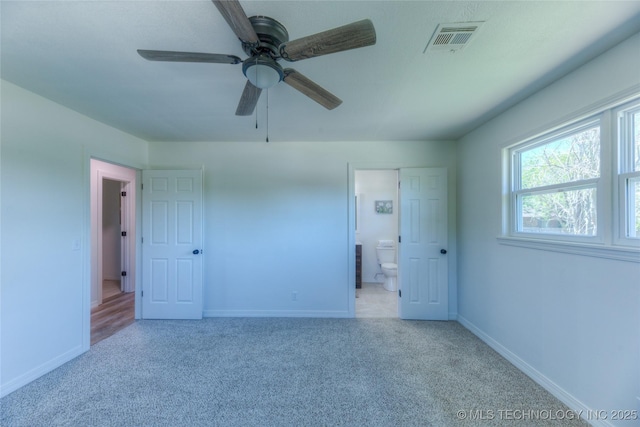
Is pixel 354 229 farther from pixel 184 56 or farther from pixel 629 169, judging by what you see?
pixel 184 56

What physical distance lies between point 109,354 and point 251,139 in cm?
277

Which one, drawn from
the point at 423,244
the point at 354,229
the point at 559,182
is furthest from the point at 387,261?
the point at 559,182

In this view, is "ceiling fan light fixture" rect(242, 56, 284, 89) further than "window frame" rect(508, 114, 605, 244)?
No

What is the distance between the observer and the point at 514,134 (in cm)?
233

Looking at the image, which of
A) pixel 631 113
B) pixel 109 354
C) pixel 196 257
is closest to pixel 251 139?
pixel 196 257

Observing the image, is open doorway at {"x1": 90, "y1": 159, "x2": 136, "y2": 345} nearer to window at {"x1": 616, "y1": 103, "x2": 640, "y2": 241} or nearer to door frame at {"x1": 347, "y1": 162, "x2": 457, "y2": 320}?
door frame at {"x1": 347, "y1": 162, "x2": 457, "y2": 320}

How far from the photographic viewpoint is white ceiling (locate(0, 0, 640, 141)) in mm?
1254

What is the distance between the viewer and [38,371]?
211cm

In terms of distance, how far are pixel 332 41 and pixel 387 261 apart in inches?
171

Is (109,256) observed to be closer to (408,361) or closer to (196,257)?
A: (196,257)

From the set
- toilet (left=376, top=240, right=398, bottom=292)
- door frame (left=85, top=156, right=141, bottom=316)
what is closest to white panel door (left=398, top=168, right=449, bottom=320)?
toilet (left=376, top=240, right=398, bottom=292)

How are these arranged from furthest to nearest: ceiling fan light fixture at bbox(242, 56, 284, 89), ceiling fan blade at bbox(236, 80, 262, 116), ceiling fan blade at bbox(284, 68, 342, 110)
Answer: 1. ceiling fan blade at bbox(236, 80, 262, 116)
2. ceiling fan blade at bbox(284, 68, 342, 110)
3. ceiling fan light fixture at bbox(242, 56, 284, 89)

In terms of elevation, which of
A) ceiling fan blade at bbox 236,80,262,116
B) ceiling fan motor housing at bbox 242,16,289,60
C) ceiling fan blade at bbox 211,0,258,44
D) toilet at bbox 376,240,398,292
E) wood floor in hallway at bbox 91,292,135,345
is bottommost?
wood floor in hallway at bbox 91,292,135,345

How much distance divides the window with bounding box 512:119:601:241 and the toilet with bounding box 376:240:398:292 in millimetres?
2414
